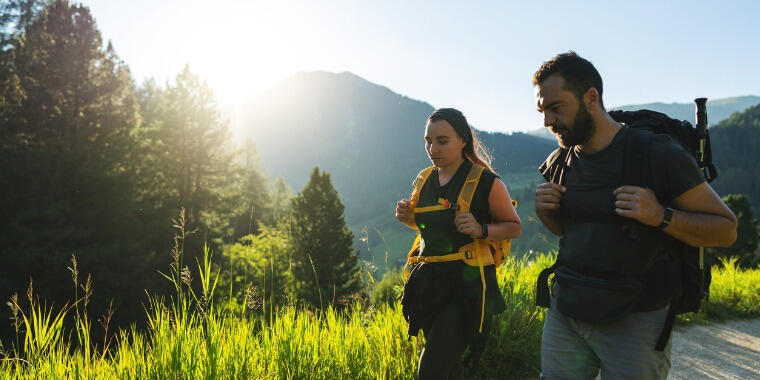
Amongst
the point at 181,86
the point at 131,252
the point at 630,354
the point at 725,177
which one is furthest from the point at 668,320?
the point at 725,177

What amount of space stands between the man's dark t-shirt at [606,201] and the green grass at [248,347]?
1849 millimetres

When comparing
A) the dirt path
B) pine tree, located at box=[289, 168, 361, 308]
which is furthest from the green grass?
pine tree, located at box=[289, 168, 361, 308]

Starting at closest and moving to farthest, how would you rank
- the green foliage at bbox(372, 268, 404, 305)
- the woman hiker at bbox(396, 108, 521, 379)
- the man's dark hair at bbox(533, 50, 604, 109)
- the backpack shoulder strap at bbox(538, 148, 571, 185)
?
the man's dark hair at bbox(533, 50, 604, 109)
the backpack shoulder strap at bbox(538, 148, 571, 185)
the woman hiker at bbox(396, 108, 521, 379)
the green foliage at bbox(372, 268, 404, 305)

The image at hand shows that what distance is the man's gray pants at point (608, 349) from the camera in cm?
180

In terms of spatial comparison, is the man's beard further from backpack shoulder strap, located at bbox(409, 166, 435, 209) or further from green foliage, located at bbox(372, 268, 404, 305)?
green foliage, located at bbox(372, 268, 404, 305)

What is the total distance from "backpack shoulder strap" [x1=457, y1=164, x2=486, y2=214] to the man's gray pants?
2.72 ft

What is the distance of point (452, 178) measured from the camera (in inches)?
115

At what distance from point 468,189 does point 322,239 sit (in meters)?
30.3

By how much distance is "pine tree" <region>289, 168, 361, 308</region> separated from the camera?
31.2 m

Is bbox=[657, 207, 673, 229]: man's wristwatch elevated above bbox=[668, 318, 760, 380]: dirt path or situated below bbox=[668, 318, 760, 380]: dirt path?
above

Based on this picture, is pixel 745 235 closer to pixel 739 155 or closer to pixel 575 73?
pixel 575 73

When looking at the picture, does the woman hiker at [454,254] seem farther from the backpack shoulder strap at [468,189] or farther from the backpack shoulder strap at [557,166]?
the backpack shoulder strap at [557,166]

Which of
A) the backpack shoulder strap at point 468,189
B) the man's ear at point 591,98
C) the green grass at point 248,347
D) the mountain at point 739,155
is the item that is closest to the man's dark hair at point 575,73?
the man's ear at point 591,98

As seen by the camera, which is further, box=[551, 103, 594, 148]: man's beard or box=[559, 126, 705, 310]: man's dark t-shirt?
box=[551, 103, 594, 148]: man's beard
